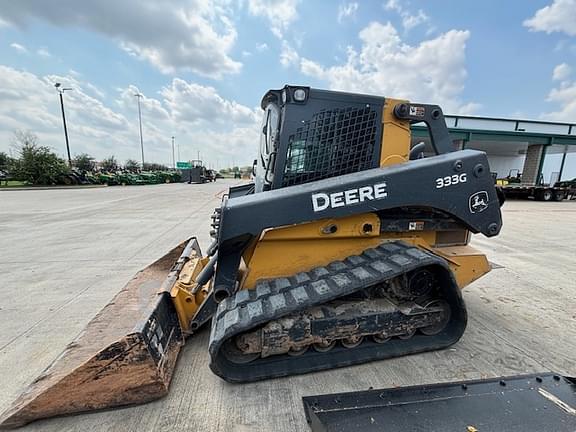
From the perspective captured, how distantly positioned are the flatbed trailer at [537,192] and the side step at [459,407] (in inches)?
697

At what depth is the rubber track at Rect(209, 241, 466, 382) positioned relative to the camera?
1811 millimetres

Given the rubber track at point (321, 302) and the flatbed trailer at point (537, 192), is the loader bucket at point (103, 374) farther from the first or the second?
the flatbed trailer at point (537, 192)

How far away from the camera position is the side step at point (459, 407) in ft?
4.72

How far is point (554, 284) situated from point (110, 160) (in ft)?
201

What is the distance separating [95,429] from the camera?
5.29ft

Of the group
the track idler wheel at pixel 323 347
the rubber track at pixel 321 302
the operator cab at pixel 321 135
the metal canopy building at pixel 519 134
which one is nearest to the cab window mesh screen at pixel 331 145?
the operator cab at pixel 321 135

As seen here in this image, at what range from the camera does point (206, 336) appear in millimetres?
2465

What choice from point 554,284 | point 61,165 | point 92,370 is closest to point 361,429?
point 92,370

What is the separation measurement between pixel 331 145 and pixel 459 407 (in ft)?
6.13

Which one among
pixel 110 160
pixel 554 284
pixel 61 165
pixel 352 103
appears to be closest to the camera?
pixel 352 103

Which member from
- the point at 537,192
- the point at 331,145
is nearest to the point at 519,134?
the point at 537,192

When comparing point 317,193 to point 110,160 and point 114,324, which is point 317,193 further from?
point 110,160

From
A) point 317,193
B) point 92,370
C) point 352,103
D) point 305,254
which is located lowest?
point 92,370

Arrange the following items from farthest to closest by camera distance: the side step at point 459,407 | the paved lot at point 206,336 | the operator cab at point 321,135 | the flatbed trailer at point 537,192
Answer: the flatbed trailer at point 537,192 < the operator cab at point 321,135 < the paved lot at point 206,336 < the side step at point 459,407
